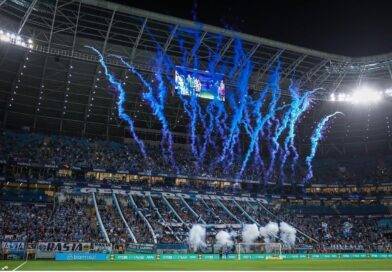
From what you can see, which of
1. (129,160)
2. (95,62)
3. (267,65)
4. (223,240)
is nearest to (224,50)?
(267,65)

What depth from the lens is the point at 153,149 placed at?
73.7 meters

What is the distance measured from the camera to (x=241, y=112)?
70625 mm

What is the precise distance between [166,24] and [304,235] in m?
37.6

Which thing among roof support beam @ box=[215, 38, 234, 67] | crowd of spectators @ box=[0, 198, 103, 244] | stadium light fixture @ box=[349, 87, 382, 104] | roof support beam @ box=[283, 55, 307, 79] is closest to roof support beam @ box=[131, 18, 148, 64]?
roof support beam @ box=[215, 38, 234, 67]

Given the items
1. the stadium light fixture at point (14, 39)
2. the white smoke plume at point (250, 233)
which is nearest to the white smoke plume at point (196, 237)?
the white smoke plume at point (250, 233)

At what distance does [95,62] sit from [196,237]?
26.4m

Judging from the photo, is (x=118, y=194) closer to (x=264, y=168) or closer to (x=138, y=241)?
(x=138, y=241)

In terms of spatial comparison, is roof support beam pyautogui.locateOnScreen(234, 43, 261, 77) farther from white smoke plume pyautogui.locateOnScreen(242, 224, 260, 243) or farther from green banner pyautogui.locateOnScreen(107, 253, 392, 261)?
green banner pyautogui.locateOnScreen(107, 253, 392, 261)

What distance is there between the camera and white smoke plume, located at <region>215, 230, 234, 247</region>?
53625 millimetres

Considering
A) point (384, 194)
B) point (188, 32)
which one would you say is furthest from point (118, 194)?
point (384, 194)

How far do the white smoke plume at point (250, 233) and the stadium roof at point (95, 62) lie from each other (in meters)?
21.3

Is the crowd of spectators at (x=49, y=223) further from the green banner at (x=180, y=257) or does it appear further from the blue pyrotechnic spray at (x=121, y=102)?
the blue pyrotechnic spray at (x=121, y=102)

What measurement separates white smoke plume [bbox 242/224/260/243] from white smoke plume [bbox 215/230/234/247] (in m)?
2.54

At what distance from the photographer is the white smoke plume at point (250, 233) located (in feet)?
183
